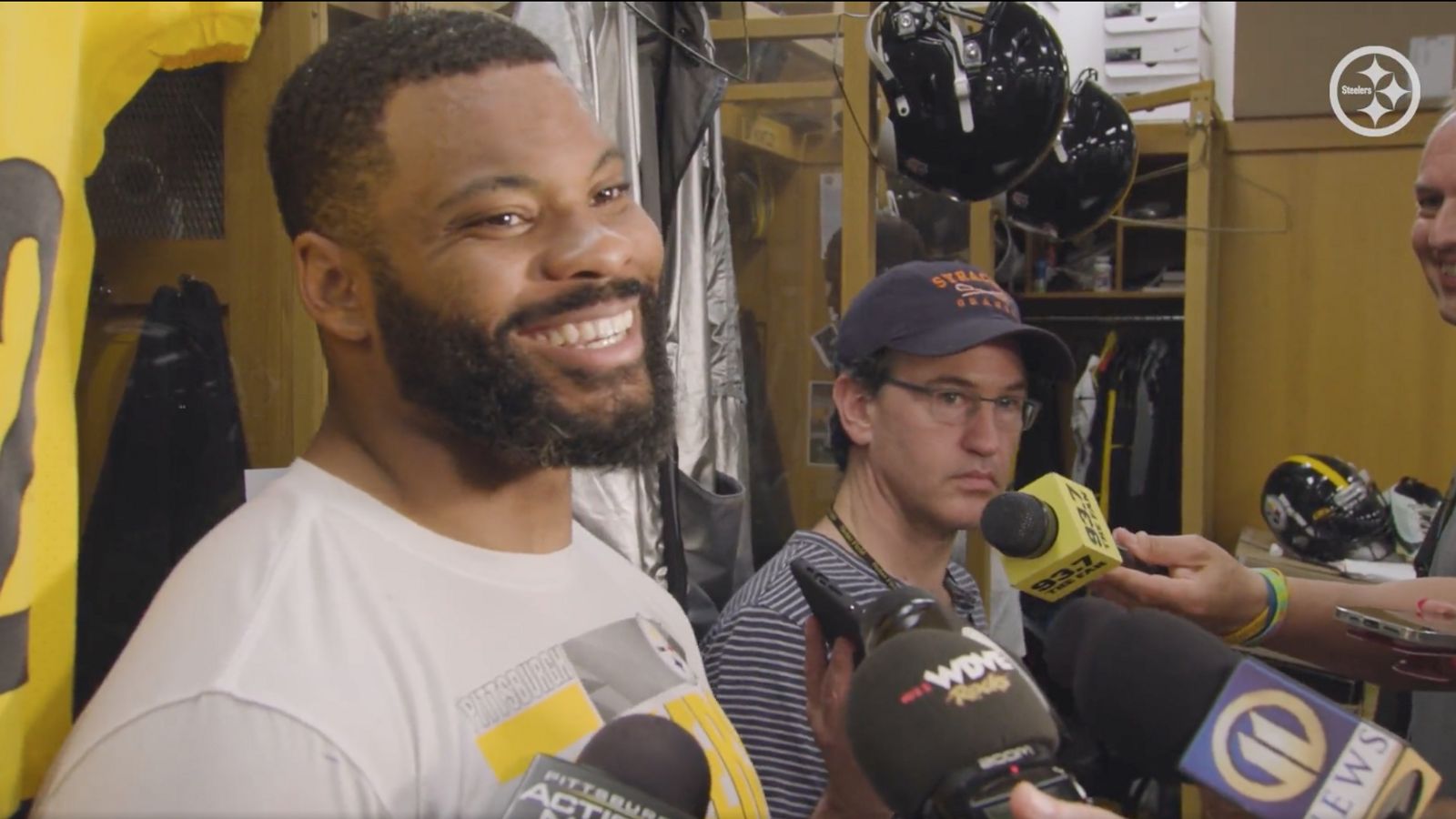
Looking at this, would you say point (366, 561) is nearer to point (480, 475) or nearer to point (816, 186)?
point (480, 475)

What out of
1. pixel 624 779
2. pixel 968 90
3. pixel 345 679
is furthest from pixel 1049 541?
pixel 968 90

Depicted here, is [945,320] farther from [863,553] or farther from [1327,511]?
[1327,511]

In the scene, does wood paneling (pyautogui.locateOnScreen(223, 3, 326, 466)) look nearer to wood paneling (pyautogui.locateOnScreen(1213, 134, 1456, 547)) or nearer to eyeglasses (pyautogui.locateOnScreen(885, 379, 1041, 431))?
eyeglasses (pyautogui.locateOnScreen(885, 379, 1041, 431))

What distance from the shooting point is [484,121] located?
0.78 metres

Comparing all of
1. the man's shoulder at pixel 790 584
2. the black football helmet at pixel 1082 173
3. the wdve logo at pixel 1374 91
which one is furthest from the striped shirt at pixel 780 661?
the wdve logo at pixel 1374 91

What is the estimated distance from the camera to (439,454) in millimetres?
790

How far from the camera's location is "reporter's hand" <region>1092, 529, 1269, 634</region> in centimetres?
84

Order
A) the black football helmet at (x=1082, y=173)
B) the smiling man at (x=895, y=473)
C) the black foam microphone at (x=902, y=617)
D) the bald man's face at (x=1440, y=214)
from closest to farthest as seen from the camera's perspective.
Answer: the black foam microphone at (x=902, y=617), the bald man's face at (x=1440, y=214), the smiling man at (x=895, y=473), the black football helmet at (x=1082, y=173)

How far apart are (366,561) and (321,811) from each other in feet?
0.50

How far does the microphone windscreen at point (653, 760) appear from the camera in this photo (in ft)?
2.09

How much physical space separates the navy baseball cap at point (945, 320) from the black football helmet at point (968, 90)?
0.23 metres

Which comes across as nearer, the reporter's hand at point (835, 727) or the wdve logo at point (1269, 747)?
the wdve logo at point (1269, 747)

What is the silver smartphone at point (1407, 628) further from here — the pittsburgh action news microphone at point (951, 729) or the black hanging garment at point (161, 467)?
the black hanging garment at point (161, 467)

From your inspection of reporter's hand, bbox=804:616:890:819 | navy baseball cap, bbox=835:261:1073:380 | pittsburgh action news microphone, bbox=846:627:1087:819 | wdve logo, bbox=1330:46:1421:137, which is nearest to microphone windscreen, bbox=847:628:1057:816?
pittsburgh action news microphone, bbox=846:627:1087:819
